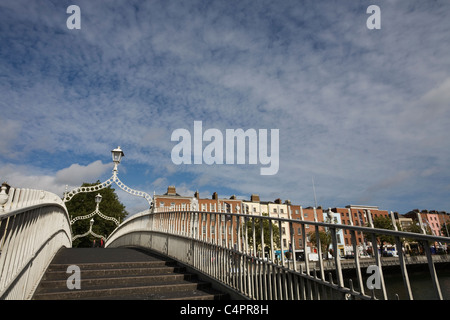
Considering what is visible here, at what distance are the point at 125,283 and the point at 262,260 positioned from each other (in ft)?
10.9

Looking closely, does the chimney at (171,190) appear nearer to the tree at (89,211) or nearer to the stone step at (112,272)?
the tree at (89,211)

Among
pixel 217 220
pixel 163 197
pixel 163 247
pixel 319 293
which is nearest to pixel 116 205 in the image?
pixel 163 197

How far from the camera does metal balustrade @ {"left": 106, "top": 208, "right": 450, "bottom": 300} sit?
121 inches

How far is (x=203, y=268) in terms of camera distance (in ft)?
21.9

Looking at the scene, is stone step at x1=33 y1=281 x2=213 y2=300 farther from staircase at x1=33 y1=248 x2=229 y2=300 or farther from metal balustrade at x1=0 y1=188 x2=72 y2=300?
metal balustrade at x1=0 y1=188 x2=72 y2=300

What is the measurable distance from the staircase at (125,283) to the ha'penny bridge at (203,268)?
2 centimetres

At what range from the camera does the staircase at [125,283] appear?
5.15m

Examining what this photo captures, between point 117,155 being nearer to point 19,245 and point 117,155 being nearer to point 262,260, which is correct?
point 19,245

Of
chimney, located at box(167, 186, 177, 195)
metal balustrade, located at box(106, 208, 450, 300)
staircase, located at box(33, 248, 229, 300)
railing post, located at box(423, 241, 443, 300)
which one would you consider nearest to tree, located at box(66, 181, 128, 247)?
chimney, located at box(167, 186, 177, 195)

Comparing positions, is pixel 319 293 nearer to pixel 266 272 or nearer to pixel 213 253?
pixel 266 272

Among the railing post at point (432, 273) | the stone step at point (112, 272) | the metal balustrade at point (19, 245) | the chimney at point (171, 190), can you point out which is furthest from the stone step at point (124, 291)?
the chimney at point (171, 190)
